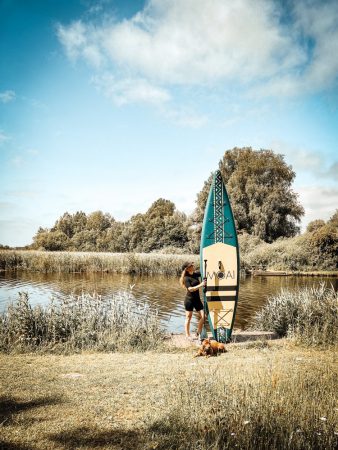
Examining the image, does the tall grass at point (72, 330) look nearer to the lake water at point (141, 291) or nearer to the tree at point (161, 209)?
the lake water at point (141, 291)

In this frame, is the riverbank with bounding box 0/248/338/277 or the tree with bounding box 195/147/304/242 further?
the tree with bounding box 195/147/304/242

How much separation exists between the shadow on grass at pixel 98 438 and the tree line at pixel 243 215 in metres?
30.2

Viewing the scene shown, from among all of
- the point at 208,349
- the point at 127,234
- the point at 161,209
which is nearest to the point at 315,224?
the point at 161,209

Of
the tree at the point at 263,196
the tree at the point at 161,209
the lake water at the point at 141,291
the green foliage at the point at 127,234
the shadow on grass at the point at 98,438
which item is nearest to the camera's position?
the shadow on grass at the point at 98,438

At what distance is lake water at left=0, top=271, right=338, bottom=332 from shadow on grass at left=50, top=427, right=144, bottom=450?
23.7ft

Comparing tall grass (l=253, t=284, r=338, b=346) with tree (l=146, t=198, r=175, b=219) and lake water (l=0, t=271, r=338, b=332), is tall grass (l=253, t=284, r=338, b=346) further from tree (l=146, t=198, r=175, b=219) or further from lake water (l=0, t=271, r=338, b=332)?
tree (l=146, t=198, r=175, b=219)

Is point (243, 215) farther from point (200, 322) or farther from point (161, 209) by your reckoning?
point (200, 322)

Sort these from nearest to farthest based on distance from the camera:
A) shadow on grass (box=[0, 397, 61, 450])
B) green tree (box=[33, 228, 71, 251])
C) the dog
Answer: shadow on grass (box=[0, 397, 61, 450]) < the dog < green tree (box=[33, 228, 71, 251])

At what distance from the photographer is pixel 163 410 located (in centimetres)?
390

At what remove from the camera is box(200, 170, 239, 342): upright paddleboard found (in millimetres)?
8133

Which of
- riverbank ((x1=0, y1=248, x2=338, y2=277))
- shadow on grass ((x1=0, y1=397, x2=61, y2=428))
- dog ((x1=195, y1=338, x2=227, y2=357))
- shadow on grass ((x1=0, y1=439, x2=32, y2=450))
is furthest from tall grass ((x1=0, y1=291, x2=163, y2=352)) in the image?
riverbank ((x1=0, y1=248, x2=338, y2=277))

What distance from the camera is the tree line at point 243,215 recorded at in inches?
1478

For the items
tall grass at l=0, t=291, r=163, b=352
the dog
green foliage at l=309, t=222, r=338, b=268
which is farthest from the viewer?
green foliage at l=309, t=222, r=338, b=268

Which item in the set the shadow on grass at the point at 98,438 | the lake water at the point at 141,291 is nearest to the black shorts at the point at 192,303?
the lake water at the point at 141,291
